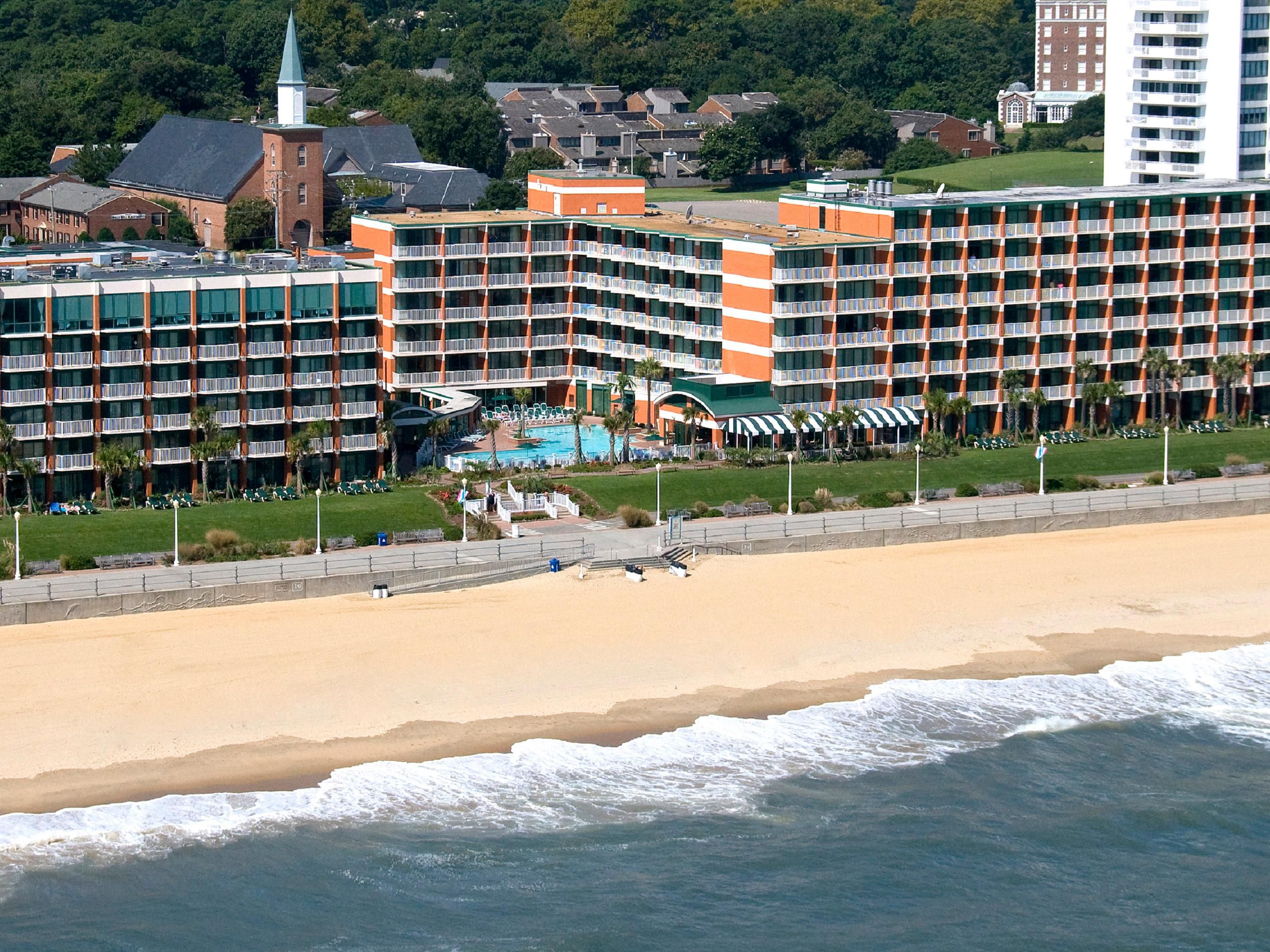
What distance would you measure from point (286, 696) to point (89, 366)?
28.5 meters

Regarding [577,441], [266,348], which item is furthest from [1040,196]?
[266,348]

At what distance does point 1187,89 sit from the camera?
14700cm

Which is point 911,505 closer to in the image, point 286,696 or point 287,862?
point 286,696

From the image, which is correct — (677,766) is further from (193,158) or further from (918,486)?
(193,158)

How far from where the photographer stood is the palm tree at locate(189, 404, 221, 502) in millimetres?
95062

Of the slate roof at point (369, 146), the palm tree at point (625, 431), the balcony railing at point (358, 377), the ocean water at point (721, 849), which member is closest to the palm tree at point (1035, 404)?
the palm tree at point (625, 431)

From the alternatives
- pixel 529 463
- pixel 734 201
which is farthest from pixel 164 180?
pixel 529 463

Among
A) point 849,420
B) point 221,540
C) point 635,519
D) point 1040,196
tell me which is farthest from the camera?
point 1040,196

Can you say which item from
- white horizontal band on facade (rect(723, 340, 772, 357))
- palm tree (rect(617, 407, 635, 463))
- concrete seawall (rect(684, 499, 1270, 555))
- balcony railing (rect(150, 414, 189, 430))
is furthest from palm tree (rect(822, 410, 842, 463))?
balcony railing (rect(150, 414, 189, 430))

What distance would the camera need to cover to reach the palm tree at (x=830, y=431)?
10556 centimetres

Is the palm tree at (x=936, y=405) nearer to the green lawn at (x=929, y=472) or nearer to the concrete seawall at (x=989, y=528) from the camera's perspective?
the green lawn at (x=929, y=472)

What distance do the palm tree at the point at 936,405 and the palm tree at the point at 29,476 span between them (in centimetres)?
4336

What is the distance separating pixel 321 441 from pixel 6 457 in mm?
13759

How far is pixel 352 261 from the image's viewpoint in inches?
4299
